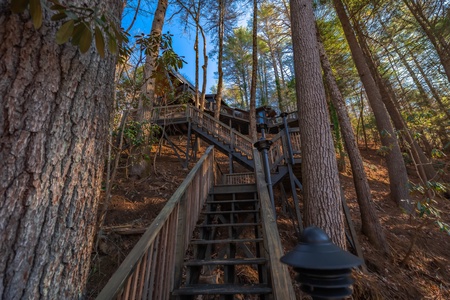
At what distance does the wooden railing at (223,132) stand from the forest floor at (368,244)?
242cm

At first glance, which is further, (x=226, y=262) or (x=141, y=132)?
(x=141, y=132)

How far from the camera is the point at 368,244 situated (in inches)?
182

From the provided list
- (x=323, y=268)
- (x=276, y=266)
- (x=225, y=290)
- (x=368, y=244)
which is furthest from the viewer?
(x=368, y=244)

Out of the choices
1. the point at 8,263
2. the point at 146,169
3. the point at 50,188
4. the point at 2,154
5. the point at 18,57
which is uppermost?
the point at 146,169

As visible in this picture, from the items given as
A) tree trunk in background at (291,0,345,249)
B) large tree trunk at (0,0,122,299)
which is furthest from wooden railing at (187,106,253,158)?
large tree trunk at (0,0,122,299)

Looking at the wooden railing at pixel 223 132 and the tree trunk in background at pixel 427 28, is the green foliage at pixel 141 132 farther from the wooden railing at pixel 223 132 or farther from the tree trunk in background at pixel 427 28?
the tree trunk in background at pixel 427 28

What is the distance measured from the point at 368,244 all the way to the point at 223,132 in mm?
6126

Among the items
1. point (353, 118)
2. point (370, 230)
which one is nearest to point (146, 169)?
point (370, 230)

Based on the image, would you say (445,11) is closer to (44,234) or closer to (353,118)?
(44,234)

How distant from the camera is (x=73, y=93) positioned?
3.35 feet

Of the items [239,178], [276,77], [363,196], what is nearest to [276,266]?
[363,196]

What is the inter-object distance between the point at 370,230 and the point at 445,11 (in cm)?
902

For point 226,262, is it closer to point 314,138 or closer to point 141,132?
point 314,138

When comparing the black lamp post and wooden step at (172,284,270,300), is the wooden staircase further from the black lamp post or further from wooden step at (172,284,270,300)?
the black lamp post
